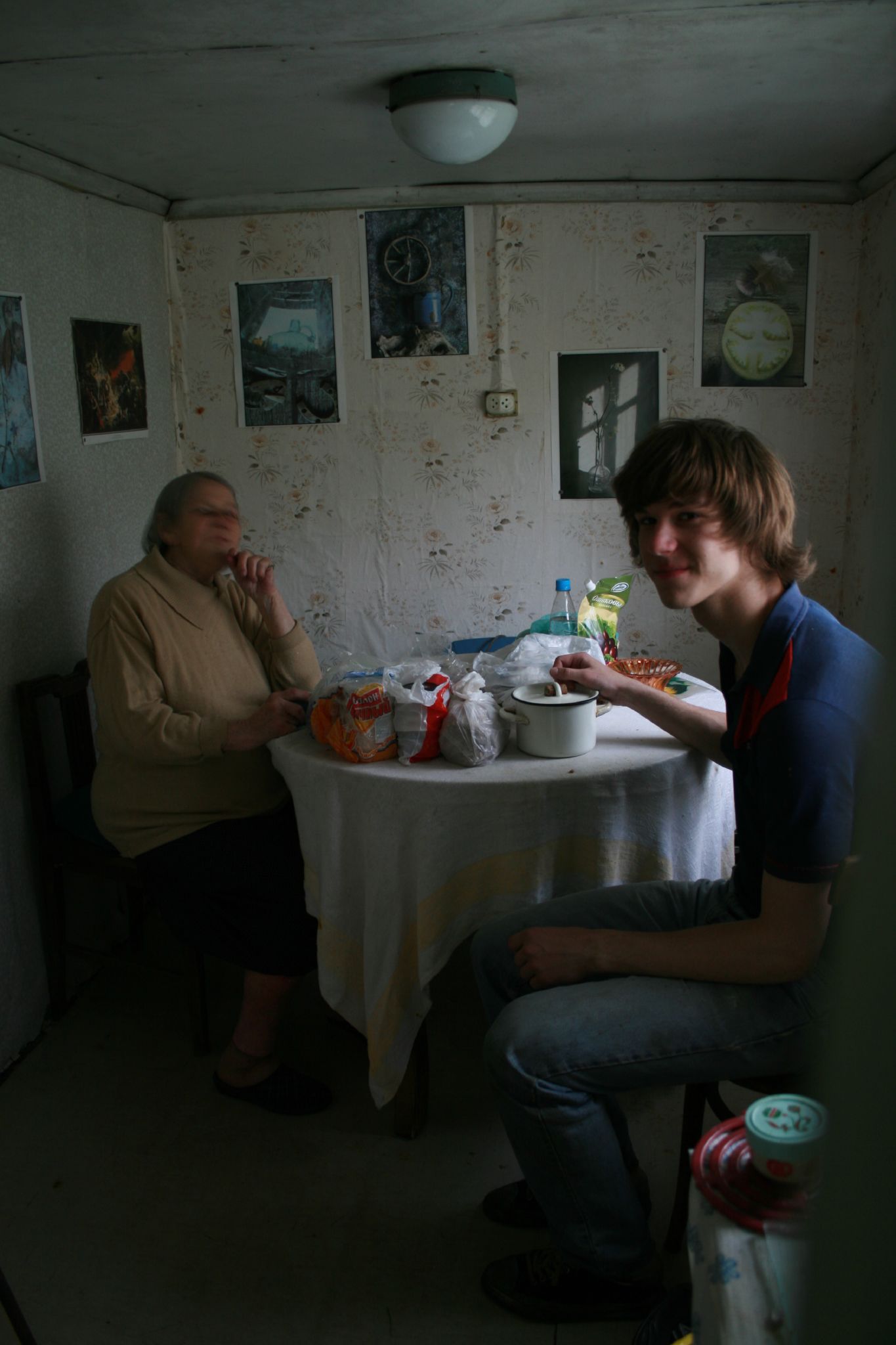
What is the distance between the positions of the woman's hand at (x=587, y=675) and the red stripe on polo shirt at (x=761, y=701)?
18.2 inches

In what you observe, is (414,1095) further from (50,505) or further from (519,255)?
(519,255)

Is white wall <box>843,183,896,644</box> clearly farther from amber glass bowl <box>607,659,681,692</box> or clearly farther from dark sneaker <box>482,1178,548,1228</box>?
dark sneaker <box>482,1178,548,1228</box>

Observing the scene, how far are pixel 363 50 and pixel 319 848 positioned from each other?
4.71ft

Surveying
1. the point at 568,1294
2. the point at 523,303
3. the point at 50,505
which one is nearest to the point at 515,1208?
the point at 568,1294

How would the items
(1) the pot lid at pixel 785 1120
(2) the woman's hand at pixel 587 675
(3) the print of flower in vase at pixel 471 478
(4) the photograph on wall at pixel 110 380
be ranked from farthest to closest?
(3) the print of flower in vase at pixel 471 478
(4) the photograph on wall at pixel 110 380
(2) the woman's hand at pixel 587 675
(1) the pot lid at pixel 785 1120

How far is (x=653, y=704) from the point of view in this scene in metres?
1.72

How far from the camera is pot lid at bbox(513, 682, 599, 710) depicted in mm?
1619

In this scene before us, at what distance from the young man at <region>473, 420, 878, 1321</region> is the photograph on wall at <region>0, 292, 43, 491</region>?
1406 millimetres

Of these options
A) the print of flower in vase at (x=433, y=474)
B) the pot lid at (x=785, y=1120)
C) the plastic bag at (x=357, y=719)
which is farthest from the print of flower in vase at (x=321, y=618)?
the pot lid at (x=785, y=1120)

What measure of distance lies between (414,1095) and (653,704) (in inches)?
35.1

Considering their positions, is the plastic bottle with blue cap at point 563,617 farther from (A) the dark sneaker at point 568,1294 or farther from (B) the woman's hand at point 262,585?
(A) the dark sneaker at point 568,1294

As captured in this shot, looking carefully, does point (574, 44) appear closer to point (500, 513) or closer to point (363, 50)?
point (363, 50)

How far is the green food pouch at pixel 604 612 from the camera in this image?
2.03 m

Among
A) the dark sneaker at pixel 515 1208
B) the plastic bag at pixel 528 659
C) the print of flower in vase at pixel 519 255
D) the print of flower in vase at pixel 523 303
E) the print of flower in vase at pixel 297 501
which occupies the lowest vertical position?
the dark sneaker at pixel 515 1208
